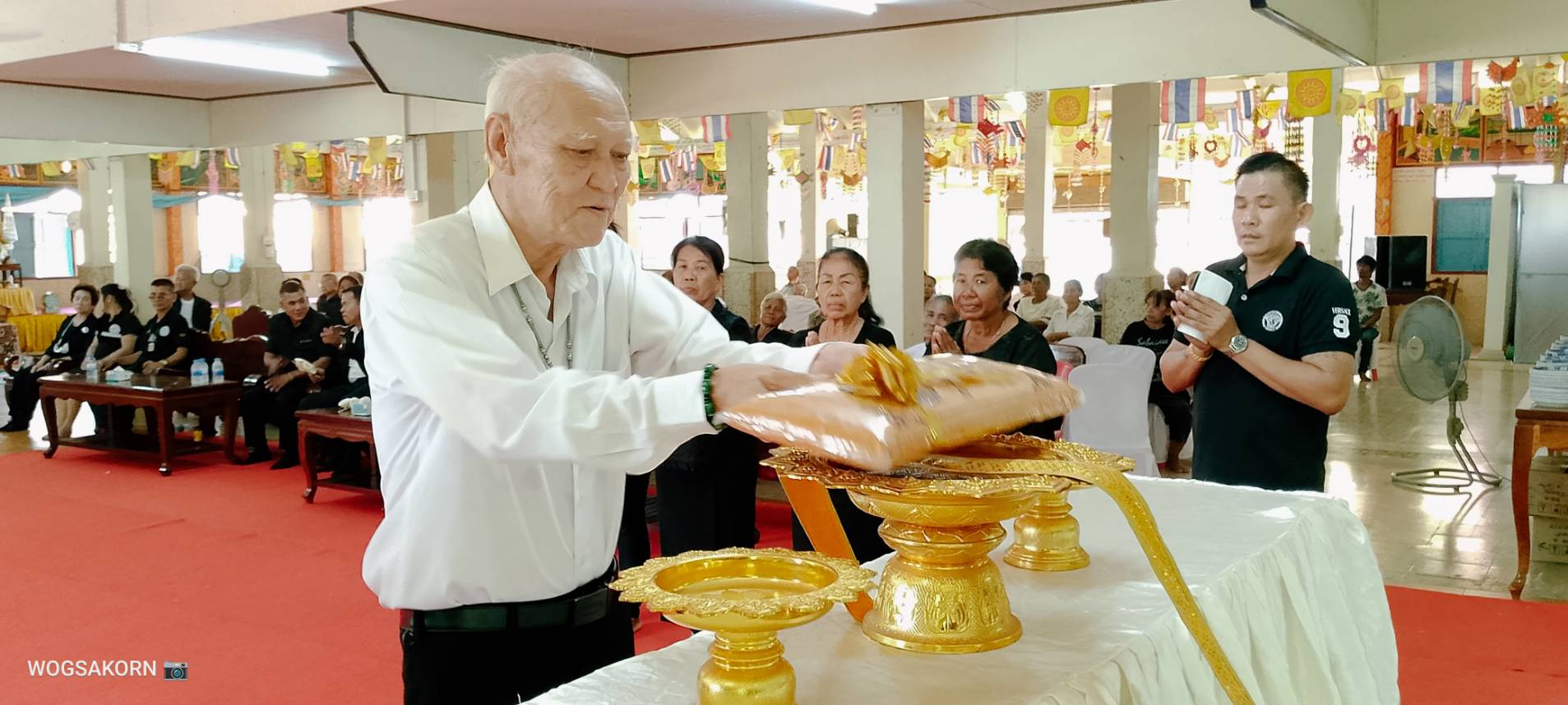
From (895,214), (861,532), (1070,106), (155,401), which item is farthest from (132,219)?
(861,532)

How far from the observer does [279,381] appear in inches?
315

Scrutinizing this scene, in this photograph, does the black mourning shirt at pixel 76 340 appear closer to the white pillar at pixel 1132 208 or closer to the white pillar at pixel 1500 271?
the white pillar at pixel 1132 208

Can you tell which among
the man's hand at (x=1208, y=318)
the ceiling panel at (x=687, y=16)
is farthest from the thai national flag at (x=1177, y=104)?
the man's hand at (x=1208, y=318)

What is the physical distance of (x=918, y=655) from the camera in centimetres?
130

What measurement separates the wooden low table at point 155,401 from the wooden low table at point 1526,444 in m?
A: 7.21

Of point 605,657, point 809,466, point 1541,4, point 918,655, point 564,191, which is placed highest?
point 1541,4

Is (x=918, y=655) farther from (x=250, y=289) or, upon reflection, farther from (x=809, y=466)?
(x=250, y=289)

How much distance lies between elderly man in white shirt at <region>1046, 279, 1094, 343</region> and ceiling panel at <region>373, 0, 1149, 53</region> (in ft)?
16.8

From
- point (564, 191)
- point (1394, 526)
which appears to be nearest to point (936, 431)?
point (564, 191)

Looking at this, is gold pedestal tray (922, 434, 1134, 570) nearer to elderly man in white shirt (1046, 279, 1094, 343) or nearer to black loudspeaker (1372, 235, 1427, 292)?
elderly man in white shirt (1046, 279, 1094, 343)

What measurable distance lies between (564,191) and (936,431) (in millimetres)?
559

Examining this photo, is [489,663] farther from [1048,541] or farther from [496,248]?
[1048,541]

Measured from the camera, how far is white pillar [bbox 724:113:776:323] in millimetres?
9961

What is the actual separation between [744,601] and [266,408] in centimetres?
792
